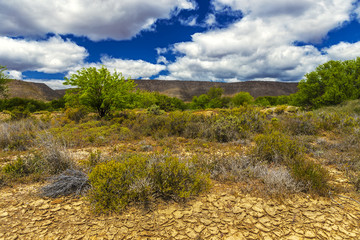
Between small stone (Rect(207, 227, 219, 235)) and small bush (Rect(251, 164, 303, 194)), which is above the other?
small bush (Rect(251, 164, 303, 194))

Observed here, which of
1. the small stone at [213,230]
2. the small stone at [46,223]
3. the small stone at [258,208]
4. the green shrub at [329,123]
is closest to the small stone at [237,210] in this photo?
the small stone at [258,208]

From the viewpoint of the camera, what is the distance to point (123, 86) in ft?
43.8

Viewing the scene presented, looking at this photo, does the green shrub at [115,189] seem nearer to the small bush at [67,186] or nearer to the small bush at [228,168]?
the small bush at [67,186]

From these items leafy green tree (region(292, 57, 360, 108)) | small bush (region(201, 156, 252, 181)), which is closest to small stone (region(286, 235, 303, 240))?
small bush (region(201, 156, 252, 181))

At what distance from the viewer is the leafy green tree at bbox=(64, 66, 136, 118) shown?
40.2 feet

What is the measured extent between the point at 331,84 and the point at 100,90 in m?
24.2

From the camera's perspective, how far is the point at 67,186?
3645 millimetres

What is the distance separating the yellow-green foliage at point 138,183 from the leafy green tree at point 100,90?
9.54m

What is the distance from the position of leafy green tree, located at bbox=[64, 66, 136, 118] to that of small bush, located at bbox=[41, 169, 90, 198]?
8.96 metres

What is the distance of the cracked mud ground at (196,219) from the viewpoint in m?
2.67

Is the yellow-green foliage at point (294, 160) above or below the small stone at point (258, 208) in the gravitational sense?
above

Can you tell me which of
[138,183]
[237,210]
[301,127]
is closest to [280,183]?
[237,210]

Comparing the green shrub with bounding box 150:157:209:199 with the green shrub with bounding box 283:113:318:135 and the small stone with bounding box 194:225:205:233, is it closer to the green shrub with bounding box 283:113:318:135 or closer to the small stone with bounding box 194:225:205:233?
the small stone with bounding box 194:225:205:233

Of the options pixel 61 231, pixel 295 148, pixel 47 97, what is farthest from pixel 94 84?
pixel 47 97
